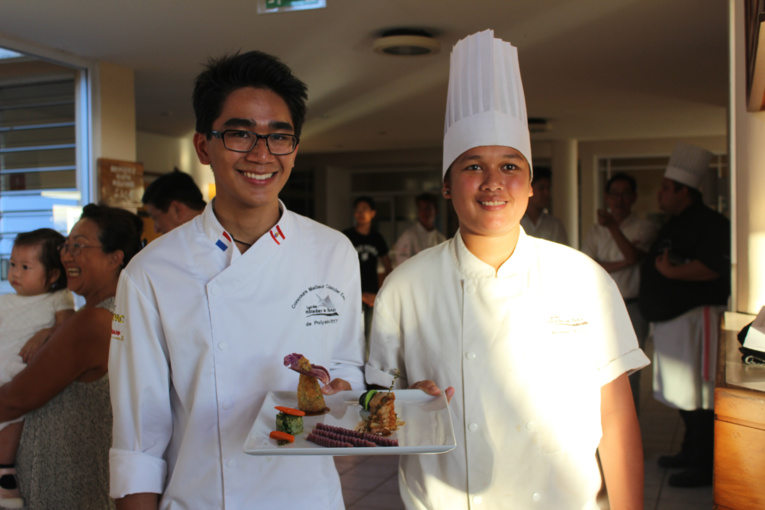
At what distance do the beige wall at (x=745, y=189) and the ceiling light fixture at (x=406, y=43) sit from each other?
2.17 meters

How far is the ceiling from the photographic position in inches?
164

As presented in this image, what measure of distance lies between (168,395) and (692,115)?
28.1ft

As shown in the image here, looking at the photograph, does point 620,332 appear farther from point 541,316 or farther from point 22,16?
point 22,16

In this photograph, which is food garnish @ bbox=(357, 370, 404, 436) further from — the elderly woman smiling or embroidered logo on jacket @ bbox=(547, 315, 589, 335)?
the elderly woman smiling

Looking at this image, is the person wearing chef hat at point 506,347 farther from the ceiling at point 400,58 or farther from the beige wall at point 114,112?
the beige wall at point 114,112

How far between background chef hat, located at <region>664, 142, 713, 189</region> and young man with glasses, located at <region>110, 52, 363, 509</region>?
294 cm

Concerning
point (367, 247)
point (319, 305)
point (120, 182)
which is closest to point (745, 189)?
point (319, 305)

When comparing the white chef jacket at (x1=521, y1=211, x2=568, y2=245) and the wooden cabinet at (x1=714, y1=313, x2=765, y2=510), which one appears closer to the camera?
the wooden cabinet at (x1=714, y1=313, x2=765, y2=510)

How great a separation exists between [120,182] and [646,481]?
4323mm

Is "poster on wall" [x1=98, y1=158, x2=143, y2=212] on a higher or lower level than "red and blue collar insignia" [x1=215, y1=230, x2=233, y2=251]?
higher

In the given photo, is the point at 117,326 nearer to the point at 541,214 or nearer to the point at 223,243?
the point at 223,243

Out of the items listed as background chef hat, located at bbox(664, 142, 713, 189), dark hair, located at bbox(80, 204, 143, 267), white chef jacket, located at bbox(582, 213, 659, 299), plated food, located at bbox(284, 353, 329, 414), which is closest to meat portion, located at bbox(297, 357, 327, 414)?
plated food, located at bbox(284, 353, 329, 414)

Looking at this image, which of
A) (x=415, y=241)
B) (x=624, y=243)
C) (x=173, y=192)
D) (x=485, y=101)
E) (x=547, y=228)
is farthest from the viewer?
(x=415, y=241)

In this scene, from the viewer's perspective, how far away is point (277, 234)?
1441 mm
